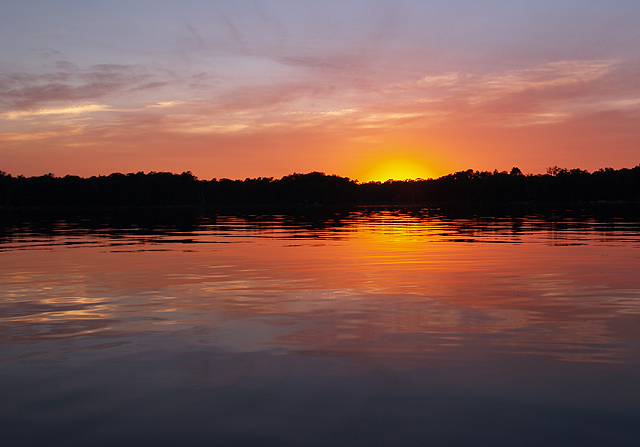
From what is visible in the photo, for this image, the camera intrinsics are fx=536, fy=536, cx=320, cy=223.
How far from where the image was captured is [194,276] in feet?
54.4

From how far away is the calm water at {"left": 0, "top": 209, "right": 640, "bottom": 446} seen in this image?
18.5 ft

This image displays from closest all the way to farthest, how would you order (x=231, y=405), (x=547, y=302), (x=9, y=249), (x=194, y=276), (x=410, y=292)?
(x=231, y=405) → (x=547, y=302) → (x=410, y=292) → (x=194, y=276) → (x=9, y=249)

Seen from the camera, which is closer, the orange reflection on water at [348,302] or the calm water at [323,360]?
the calm water at [323,360]

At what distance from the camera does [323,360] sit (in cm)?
775

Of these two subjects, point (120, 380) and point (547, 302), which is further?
point (547, 302)

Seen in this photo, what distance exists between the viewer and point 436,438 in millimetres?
5398

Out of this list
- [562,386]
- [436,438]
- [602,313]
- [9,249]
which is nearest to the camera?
[436,438]

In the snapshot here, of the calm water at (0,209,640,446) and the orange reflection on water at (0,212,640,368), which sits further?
→ the orange reflection on water at (0,212,640,368)

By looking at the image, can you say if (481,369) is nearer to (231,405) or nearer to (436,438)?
(436,438)

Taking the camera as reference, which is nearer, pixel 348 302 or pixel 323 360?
pixel 323 360

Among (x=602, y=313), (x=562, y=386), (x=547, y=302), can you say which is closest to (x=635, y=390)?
(x=562, y=386)

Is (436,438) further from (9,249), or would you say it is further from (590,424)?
(9,249)

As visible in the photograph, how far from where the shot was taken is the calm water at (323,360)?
5641 mm

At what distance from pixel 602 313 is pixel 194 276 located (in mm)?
11195
